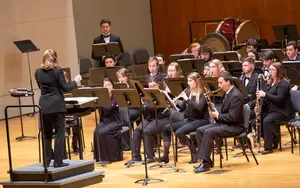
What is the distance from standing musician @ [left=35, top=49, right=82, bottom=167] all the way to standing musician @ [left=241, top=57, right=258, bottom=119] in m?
2.85

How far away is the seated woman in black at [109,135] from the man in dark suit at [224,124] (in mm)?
1407

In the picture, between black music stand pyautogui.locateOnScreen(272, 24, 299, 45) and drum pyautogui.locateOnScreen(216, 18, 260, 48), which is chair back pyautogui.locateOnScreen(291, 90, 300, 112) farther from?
drum pyautogui.locateOnScreen(216, 18, 260, 48)

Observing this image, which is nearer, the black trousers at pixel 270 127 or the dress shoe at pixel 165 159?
the dress shoe at pixel 165 159

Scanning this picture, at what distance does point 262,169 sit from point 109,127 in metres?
2.27

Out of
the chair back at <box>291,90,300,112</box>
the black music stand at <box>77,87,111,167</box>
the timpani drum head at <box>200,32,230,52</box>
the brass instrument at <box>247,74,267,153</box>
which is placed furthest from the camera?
the timpani drum head at <box>200,32,230,52</box>

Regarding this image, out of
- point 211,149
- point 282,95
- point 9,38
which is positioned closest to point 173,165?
point 211,149

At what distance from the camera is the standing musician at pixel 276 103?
9.46 meters

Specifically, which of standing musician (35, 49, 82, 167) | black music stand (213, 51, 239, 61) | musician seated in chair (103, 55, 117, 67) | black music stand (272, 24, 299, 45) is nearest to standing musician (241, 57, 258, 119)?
black music stand (213, 51, 239, 61)

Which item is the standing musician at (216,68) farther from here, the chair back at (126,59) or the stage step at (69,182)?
the chair back at (126,59)

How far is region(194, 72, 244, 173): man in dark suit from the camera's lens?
28.6 ft

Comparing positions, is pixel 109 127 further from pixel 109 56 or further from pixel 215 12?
pixel 215 12

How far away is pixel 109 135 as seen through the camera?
9.74 metres

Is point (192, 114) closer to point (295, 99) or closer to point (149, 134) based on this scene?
point (149, 134)

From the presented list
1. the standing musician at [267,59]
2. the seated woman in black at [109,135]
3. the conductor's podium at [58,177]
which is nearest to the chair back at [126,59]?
the standing musician at [267,59]
